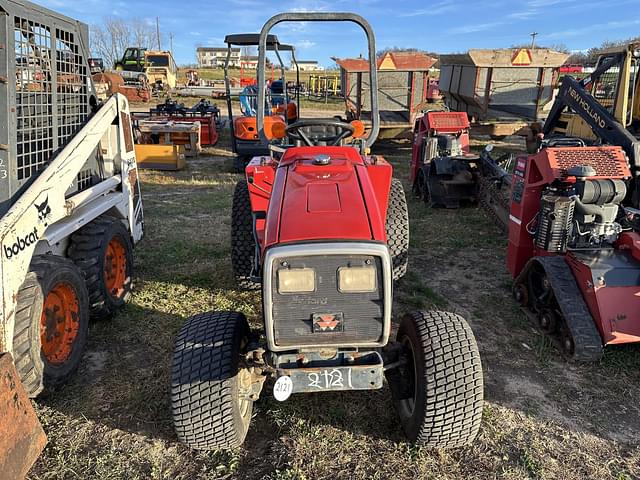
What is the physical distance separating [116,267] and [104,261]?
44cm

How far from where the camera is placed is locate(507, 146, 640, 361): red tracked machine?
340 centimetres

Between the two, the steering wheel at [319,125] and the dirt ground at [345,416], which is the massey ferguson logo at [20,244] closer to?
the dirt ground at [345,416]

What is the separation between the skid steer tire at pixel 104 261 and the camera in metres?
3.80

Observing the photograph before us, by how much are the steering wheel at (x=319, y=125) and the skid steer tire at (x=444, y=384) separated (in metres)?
1.68

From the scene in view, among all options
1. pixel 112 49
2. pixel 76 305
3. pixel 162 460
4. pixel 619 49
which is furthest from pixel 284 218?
pixel 112 49

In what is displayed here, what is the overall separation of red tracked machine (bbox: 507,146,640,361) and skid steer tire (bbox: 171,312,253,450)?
2.25 m

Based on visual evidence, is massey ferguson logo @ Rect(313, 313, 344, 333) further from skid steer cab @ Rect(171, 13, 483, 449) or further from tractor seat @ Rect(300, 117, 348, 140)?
tractor seat @ Rect(300, 117, 348, 140)

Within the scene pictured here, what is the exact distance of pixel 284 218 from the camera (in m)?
2.58

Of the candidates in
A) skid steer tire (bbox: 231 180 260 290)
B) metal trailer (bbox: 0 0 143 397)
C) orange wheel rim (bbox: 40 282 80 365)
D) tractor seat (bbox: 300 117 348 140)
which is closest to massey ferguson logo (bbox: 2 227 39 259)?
metal trailer (bbox: 0 0 143 397)

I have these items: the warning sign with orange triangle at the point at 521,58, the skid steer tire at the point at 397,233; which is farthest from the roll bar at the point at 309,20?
the warning sign with orange triangle at the point at 521,58

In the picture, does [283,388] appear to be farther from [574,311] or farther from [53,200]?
[574,311]

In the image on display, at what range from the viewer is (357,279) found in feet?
7.88

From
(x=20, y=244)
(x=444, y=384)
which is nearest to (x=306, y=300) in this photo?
(x=444, y=384)

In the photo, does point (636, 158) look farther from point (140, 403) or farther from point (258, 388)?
point (140, 403)
